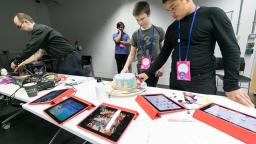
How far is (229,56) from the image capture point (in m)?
0.88

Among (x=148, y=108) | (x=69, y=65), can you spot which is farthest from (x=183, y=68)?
(x=69, y=65)

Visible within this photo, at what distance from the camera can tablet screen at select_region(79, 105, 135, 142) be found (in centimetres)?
66

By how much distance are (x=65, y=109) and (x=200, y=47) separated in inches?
39.2

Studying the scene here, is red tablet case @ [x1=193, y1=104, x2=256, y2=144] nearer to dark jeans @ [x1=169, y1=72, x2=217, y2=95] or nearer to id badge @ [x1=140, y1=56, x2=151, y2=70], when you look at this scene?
dark jeans @ [x1=169, y1=72, x2=217, y2=95]

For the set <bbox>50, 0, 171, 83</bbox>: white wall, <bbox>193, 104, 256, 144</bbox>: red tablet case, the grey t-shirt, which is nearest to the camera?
<bbox>193, 104, 256, 144</bbox>: red tablet case

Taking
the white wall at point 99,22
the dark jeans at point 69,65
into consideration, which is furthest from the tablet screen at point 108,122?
the white wall at point 99,22

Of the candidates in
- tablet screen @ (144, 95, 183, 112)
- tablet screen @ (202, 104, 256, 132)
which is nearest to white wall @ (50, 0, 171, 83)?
tablet screen @ (144, 95, 183, 112)

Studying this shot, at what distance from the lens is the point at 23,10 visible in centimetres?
451

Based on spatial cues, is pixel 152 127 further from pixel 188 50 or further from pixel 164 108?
pixel 188 50

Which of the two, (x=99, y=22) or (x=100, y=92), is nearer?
(x=100, y=92)

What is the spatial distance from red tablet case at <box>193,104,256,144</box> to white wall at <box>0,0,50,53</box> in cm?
534

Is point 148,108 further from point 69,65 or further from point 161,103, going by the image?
point 69,65

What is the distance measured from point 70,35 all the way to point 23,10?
1522 millimetres

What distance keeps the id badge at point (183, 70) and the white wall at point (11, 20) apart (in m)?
5.09
